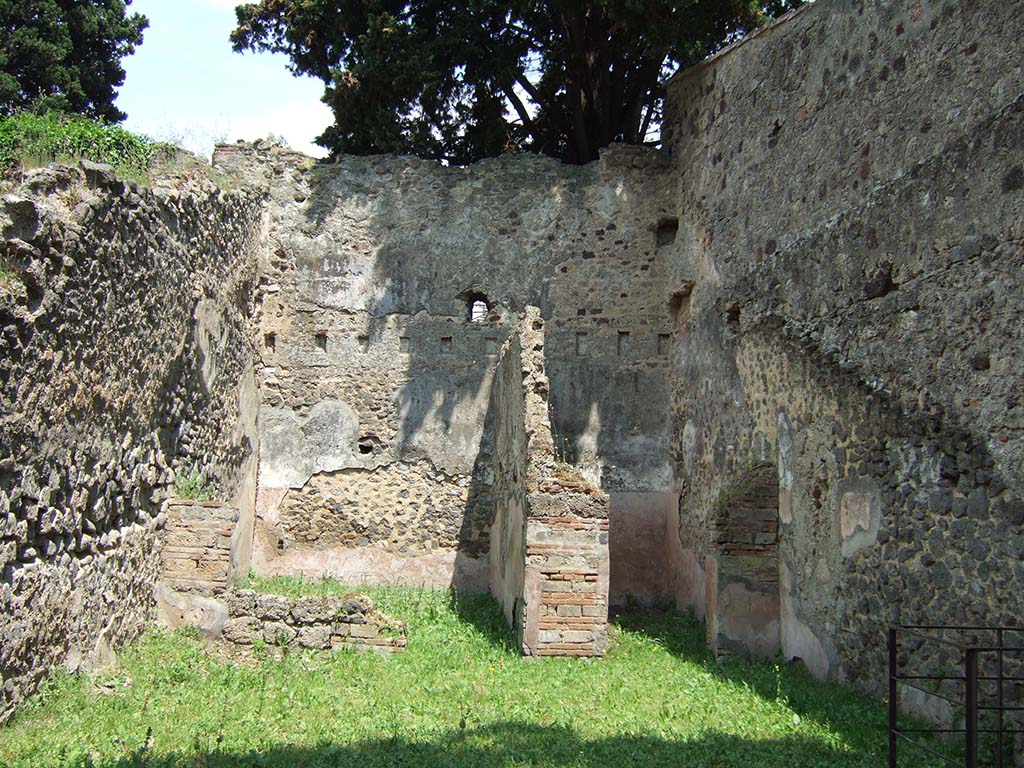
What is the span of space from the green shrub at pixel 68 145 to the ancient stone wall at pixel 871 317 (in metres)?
5.56

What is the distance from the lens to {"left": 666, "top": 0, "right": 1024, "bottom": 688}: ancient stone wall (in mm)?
5820

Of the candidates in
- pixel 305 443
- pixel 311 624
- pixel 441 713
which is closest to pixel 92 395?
pixel 311 624

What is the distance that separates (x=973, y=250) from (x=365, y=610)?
17.3ft

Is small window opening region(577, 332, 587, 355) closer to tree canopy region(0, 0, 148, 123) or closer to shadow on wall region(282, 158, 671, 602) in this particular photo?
shadow on wall region(282, 158, 671, 602)

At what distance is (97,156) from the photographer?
29.5 feet

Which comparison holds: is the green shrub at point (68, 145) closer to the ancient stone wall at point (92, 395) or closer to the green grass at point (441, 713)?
the ancient stone wall at point (92, 395)

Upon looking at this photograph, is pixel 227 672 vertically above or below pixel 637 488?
below

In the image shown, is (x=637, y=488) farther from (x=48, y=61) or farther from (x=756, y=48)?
(x=48, y=61)

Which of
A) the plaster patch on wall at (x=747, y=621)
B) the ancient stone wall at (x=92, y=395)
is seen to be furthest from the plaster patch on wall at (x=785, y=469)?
the ancient stone wall at (x=92, y=395)

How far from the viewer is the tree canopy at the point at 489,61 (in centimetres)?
1271

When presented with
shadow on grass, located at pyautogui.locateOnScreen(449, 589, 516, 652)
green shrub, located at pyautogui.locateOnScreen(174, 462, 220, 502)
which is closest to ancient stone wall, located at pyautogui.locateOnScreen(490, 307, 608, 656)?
shadow on grass, located at pyautogui.locateOnScreen(449, 589, 516, 652)

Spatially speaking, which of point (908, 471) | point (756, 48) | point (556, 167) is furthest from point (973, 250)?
point (556, 167)

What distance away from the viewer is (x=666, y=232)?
1242cm

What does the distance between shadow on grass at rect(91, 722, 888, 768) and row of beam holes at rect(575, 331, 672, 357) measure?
6529 mm
